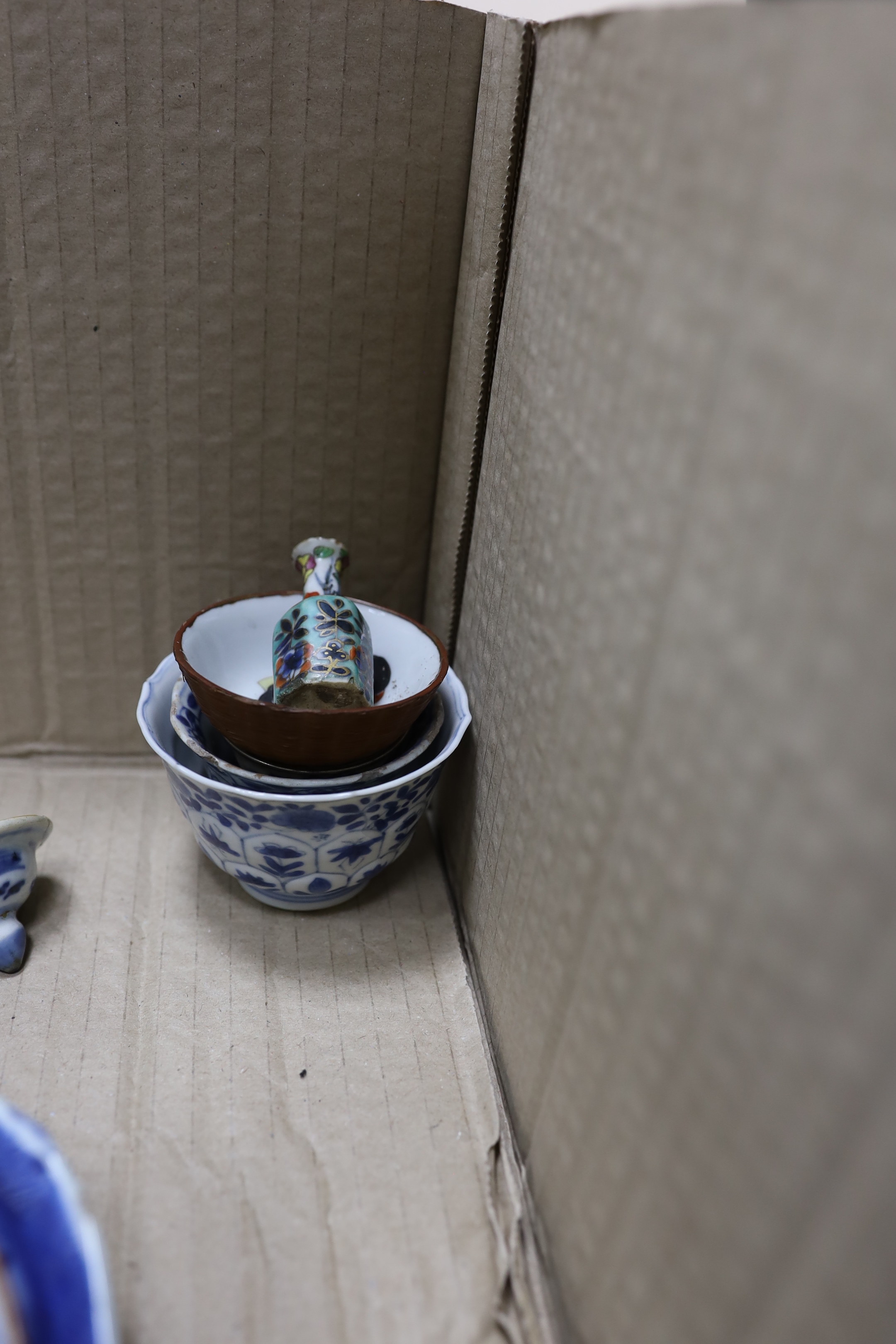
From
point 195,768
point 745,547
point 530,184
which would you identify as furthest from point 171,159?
point 745,547

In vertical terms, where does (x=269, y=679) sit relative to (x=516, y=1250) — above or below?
above

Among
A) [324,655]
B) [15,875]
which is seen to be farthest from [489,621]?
[15,875]

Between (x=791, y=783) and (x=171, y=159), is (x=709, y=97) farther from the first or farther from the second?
(x=171, y=159)

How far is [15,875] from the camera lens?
1.95 feet

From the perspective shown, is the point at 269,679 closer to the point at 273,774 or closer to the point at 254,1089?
the point at 273,774

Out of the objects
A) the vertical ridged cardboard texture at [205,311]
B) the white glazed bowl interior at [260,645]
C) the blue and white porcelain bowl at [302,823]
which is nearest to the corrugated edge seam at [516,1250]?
the blue and white porcelain bowl at [302,823]

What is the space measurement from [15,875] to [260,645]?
0.21 metres

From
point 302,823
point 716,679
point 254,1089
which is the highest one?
point 716,679

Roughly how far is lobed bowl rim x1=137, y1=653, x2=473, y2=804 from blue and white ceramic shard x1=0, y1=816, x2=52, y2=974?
90 mm

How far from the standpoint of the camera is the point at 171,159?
604 mm

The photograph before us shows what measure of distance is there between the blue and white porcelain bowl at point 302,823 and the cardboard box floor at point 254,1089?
5 cm

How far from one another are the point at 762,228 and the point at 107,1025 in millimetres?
514

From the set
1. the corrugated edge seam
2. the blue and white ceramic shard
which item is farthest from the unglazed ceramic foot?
the corrugated edge seam

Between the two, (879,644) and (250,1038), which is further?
(250,1038)
